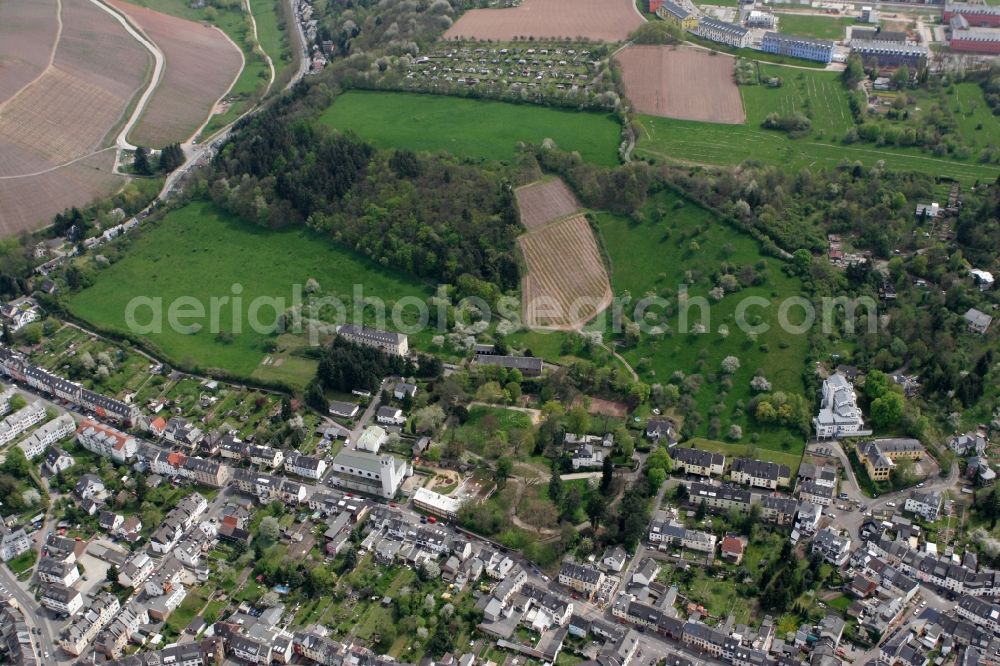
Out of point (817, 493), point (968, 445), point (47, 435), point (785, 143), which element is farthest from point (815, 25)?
point (47, 435)

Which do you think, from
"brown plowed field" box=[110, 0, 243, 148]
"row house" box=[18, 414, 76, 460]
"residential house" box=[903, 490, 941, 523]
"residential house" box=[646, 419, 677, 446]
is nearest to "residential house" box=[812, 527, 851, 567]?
"residential house" box=[903, 490, 941, 523]

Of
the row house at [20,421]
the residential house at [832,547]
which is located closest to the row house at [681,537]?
the residential house at [832,547]

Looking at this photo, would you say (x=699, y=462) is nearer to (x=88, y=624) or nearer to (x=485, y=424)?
(x=485, y=424)

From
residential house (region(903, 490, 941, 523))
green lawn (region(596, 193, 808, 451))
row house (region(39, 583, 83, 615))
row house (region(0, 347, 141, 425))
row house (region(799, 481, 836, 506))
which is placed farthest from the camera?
row house (region(0, 347, 141, 425))

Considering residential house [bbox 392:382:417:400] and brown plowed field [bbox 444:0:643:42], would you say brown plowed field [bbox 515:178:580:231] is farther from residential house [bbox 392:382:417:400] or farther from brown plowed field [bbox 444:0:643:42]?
brown plowed field [bbox 444:0:643:42]

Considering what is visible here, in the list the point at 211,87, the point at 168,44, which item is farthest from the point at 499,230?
the point at 168,44
